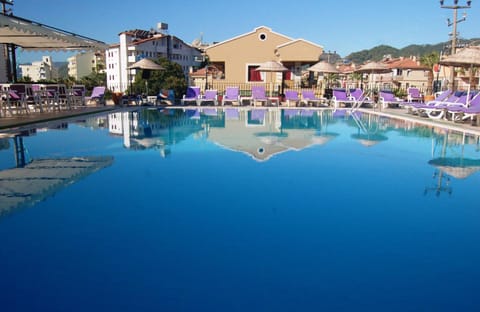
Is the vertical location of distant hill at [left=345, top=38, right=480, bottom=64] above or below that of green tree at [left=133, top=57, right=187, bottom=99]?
above

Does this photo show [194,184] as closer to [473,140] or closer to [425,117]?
[473,140]

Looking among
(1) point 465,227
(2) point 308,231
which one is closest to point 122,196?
(2) point 308,231

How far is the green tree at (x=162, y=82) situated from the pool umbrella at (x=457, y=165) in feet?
50.3

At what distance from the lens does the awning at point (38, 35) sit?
8.99 meters

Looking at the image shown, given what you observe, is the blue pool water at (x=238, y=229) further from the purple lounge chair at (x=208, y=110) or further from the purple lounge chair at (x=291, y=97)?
the purple lounge chair at (x=291, y=97)

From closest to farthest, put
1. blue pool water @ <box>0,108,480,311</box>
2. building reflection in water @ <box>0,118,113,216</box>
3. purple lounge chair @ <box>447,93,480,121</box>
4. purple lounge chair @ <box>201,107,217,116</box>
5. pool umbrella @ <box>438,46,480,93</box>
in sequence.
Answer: blue pool water @ <box>0,108,480,311</box> < building reflection in water @ <box>0,118,113,216</box> < purple lounge chair @ <box>447,93,480,121</box> < pool umbrella @ <box>438,46,480,93</box> < purple lounge chair @ <box>201,107,217,116</box>

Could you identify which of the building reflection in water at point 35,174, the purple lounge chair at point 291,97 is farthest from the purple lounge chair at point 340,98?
the building reflection in water at point 35,174

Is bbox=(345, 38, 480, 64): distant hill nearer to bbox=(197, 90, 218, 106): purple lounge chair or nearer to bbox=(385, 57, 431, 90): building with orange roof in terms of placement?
bbox=(385, 57, 431, 90): building with orange roof

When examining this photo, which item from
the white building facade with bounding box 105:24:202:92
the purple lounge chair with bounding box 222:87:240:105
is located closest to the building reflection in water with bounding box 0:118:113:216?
the purple lounge chair with bounding box 222:87:240:105

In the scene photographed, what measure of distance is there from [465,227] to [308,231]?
1641 mm

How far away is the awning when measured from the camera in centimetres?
899

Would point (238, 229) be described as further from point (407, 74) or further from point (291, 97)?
point (407, 74)

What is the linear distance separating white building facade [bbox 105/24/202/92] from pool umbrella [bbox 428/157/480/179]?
5499 cm

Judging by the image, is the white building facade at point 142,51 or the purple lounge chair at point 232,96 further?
the white building facade at point 142,51
